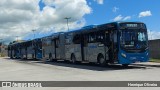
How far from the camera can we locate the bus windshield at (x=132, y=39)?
22.8 m

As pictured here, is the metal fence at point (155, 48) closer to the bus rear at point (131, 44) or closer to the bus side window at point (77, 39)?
the bus side window at point (77, 39)

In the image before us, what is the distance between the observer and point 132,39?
75.3 ft

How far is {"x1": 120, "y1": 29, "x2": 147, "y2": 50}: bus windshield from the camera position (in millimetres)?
22812

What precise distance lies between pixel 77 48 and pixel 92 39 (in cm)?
390

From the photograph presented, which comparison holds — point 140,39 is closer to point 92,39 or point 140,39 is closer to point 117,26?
point 117,26

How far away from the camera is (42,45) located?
43938 millimetres

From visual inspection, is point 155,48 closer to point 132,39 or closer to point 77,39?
point 77,39

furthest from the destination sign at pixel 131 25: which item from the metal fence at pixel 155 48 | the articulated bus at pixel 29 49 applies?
the articulated bus at pixel 29 49

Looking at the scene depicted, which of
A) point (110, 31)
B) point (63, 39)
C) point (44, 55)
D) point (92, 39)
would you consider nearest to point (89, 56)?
point (92, 39)

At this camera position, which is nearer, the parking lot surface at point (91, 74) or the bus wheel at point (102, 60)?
the parking lot surface at point (91, 74)

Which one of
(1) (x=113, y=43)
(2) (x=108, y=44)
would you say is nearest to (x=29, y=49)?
(2) (x=108, y=44)

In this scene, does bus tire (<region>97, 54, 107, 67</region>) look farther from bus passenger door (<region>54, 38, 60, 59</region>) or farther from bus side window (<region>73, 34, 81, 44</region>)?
bus passenger door (<region>54, 38, 60, 59</region>)

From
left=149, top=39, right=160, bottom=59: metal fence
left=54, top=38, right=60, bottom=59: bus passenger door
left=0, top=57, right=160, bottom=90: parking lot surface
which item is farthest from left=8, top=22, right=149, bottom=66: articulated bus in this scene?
left=149, top=39, right=160, bottom=59: metal fence

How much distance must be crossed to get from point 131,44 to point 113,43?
1.18 meters
